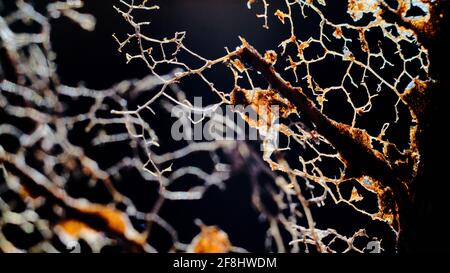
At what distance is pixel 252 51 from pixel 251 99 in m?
0.23

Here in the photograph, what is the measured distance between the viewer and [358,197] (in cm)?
173

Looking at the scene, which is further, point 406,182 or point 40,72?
point 406,182

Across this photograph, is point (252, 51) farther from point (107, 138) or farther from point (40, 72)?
point (40, 72)

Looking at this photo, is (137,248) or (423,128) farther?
(423,128)

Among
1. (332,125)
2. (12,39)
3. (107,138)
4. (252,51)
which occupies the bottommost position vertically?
(107,138)

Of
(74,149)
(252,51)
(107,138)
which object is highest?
(252,51)

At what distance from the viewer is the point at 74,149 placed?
987 millimetres

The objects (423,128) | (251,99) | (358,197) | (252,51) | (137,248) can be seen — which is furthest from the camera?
(358,197)

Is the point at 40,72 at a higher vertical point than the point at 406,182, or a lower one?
higher

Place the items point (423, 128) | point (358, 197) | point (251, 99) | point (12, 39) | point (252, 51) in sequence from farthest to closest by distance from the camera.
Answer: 1. point (358, 197)
2. point (251, 99)
3. point (252, 51)
4. point (423, 128)
5. point (12, 39)

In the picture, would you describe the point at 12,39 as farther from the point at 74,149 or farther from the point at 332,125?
the point at 332,125
